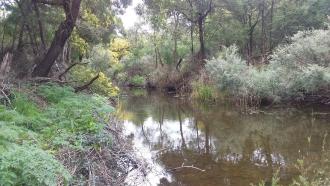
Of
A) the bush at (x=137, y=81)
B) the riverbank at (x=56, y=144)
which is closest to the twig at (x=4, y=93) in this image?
the riverbank at (x=56, y=144)

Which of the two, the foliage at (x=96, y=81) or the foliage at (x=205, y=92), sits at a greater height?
the foliage at (x=96, y=81)

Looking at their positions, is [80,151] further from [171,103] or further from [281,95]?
[171,103]

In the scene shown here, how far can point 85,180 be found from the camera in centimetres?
560

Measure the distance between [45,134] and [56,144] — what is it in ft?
1.52

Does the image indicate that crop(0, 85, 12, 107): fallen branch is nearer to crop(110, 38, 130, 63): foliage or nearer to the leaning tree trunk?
the leaning tree trunk

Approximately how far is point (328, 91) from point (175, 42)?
1490 cm

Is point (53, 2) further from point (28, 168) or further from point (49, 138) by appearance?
point (28, 168)

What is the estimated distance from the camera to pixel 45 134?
6168mm

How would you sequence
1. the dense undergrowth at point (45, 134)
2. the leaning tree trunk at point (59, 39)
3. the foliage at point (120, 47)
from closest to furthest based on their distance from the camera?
the dense undergrowth at point (45, 134), the leaning tree trunk at point (59, 39), the foliage at point (120, 47)

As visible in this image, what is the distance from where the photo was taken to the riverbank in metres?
4.38

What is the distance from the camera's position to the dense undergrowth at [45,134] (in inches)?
171

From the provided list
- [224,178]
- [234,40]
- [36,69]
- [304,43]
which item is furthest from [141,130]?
[234,40]

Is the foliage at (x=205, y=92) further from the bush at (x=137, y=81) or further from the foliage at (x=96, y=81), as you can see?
the bush at (x=137, y=81)

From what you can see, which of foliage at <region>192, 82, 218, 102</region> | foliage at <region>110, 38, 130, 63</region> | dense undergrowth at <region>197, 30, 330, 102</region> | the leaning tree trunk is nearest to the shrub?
the leaning tree trunk
